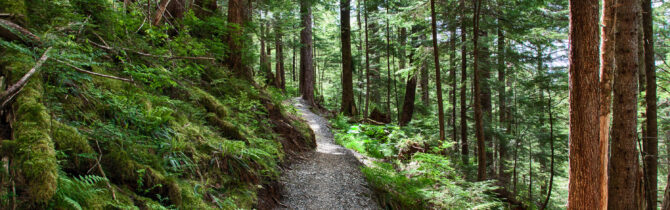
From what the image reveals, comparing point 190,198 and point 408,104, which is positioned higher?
point 408,104

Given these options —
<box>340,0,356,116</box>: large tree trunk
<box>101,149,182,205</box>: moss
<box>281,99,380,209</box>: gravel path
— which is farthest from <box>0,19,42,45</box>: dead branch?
<box>340,0,356,116</box>: large tree trunk

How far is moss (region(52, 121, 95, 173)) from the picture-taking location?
1859 millimetres

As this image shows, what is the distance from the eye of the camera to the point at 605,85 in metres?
4.89

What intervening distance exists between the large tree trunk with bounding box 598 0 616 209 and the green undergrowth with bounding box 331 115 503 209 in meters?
1.56

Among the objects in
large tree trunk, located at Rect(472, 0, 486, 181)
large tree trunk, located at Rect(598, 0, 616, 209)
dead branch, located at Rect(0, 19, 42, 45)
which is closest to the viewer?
dead branch, located at Rect(0, 19, 42, 45)

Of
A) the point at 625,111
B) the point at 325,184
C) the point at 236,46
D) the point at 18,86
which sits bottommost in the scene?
the point at 325,184

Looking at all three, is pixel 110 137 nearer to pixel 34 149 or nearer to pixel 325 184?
pixel 34 149

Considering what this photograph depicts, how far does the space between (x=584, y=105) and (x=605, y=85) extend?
1291 mm

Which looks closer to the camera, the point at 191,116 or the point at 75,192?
the point at 75,192

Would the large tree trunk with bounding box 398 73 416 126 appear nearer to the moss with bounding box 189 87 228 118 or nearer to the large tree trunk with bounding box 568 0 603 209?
the large tree trunk with bounding box 568 0 603 209

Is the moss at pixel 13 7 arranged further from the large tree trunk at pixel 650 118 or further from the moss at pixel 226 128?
the large tree trunk at pixel 650 118

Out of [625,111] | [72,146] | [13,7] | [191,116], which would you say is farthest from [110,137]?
[625,111]

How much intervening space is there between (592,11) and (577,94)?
1135 millimetres

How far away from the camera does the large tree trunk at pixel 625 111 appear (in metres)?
5.76
